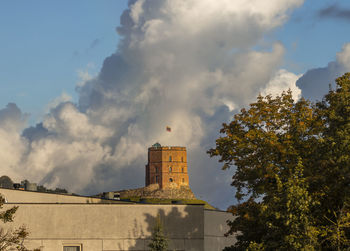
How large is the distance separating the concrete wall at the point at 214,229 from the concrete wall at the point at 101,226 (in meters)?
1.60

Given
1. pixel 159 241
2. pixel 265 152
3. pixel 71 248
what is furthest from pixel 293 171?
pixel 71 248

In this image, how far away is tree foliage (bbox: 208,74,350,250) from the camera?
27.8 meters

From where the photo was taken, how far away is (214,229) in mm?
46094

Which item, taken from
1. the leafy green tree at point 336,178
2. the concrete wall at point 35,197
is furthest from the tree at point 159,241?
the leafy green tree at point 336,178

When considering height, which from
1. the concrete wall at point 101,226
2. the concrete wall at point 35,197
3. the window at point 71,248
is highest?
the concrete wall at point 35,197

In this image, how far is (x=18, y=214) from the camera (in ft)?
139

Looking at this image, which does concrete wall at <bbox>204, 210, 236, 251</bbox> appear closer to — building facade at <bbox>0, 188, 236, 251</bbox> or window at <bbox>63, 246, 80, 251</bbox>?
building facade at <bbox>0, 188, 236, 251</bbox>

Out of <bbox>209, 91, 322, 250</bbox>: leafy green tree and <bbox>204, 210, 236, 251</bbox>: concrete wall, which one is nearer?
<bbox>209, 91, 322, 250</bbox>: leafy green tree

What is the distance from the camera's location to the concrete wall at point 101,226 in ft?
139

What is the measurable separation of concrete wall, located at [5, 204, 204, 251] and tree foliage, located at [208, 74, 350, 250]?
535 cm

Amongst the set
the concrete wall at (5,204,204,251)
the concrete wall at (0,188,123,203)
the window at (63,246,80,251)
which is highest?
the concrete wall at (0,188,123,203)

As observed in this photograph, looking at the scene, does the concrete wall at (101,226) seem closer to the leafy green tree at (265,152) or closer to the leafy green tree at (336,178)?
the leafy green tree at (265,152)

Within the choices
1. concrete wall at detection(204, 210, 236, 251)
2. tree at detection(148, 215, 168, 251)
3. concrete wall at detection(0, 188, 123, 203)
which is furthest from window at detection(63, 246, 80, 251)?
concrete wall at detection(204, 210, 236, 251)

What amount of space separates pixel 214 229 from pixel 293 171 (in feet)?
42.2
